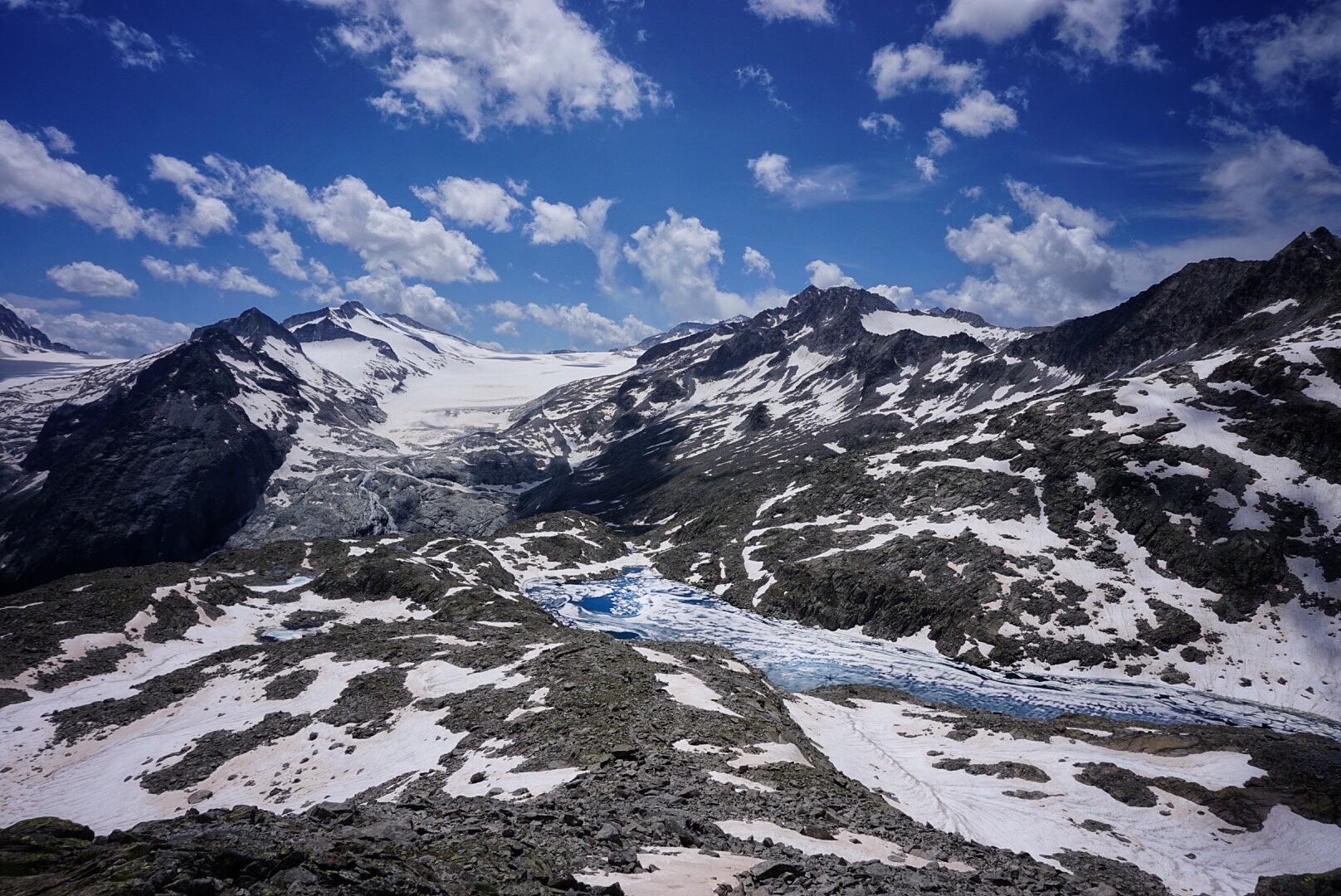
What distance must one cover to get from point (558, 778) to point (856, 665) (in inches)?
2101

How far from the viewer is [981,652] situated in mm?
66250

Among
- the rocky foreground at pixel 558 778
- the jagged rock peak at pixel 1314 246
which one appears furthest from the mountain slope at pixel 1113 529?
the rocky foreground at pixel 558 778

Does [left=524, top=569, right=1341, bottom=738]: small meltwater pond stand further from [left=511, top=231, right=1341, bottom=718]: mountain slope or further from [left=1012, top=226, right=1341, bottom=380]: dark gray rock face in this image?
[left=1012, top=226, right=1341, bottom=380]: dark gray rock face

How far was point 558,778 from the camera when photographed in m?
22.6

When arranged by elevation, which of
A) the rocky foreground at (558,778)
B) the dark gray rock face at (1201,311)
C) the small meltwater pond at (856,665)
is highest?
the dark gray rock face at (1201,311)

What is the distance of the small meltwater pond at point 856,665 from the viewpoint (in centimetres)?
5359

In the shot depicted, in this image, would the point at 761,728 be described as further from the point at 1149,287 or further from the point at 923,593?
the point at 1149,287

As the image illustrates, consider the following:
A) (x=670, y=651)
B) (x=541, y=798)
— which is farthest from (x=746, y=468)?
(x=541, y=798)

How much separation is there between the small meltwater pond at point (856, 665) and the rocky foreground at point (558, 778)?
42.3 feet

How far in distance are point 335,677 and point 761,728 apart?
2949cm

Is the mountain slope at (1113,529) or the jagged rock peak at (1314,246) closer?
the mountain slope at (1113,529)

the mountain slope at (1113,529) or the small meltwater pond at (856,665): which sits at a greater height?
the mountain slope at (1113,529)

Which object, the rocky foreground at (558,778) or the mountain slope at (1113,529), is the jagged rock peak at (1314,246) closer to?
the mountain slope at (1113,529)

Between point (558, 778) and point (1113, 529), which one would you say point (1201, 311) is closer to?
point (1113, 529)
